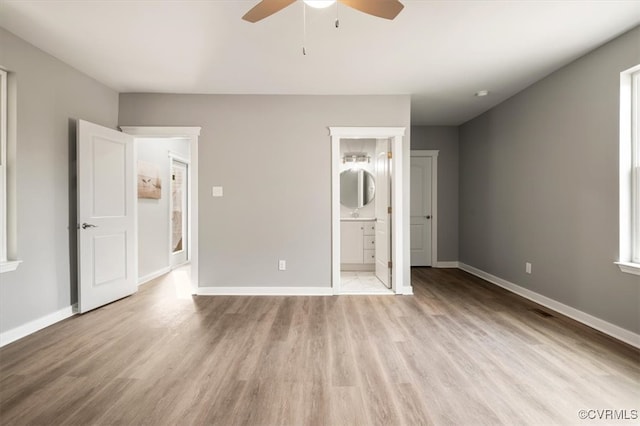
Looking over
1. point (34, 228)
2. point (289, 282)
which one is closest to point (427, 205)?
point (289, 282)

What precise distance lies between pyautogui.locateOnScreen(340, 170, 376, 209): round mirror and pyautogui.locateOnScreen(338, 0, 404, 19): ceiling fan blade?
406cm

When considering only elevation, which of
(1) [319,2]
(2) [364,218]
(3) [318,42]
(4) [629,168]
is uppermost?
(3) [318,42]

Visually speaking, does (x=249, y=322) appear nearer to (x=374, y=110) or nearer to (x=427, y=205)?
(x=374, y=110)

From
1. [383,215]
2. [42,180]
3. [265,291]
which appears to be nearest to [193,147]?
[42,180]

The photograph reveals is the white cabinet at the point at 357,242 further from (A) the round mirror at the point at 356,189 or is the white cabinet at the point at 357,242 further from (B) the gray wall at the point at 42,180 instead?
(B) the gray wall at the point at 42,180

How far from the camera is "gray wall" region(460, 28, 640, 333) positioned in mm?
2609

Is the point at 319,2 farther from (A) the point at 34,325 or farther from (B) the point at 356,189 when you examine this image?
(B) the point at 356,189

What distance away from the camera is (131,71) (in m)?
3.23

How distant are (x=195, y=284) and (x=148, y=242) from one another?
1.41 metres

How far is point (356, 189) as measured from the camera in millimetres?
5719

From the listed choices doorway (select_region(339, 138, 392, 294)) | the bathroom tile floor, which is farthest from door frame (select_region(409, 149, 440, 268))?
the bathroom tile floor

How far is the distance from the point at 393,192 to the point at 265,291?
6.82 feet

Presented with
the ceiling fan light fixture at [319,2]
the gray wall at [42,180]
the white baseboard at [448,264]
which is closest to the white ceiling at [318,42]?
the gray wall at [42,180]

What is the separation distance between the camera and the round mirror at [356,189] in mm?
5711
